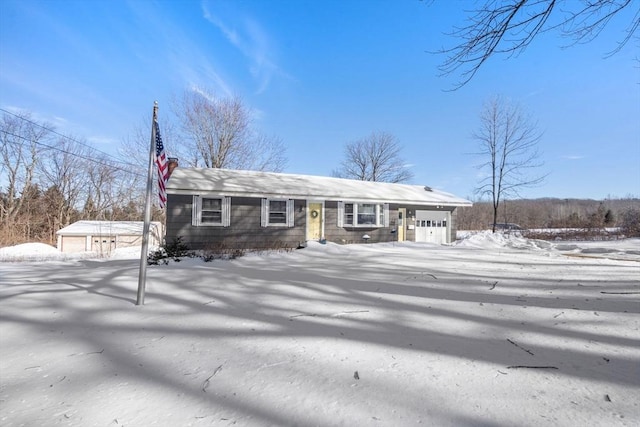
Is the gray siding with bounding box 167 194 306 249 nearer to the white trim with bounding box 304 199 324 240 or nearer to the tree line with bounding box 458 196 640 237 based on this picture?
the white trim with bounding box 304 199 324 240

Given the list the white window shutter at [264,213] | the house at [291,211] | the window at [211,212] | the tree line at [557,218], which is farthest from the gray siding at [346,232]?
the tree line at [557,218]

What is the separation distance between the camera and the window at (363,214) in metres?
14.2

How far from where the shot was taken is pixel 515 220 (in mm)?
39500

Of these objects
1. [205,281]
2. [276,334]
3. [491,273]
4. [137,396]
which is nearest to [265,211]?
[205,281]

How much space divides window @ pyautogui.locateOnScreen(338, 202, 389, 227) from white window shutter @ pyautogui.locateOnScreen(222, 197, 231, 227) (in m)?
5.00

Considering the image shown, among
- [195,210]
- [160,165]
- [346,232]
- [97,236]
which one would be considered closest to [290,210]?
[346,232]

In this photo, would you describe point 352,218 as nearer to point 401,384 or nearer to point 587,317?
point 587,317

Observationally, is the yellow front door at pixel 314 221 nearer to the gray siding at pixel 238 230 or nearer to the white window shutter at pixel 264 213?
the gray siding at pixel 238 230

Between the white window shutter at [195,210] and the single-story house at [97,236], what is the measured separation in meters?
8.85

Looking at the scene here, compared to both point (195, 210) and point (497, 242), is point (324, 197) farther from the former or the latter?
point (497, 242)

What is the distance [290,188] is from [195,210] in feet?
13.5

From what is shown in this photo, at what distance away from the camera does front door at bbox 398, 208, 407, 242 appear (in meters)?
15.6

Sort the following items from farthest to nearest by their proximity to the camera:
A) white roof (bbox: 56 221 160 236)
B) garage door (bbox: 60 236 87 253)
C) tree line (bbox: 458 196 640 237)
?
tree line (bbox: 458 196 640 237) → white roof (bbox: 56 221 160 236) → garage door (bbox: 60 236 87 253)

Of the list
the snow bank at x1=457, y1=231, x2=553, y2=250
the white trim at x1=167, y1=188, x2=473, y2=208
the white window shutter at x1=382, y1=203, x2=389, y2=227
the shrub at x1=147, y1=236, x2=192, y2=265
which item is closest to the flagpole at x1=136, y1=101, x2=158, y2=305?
the shrub at x1=147, y1=236, x2=192, y2=265
